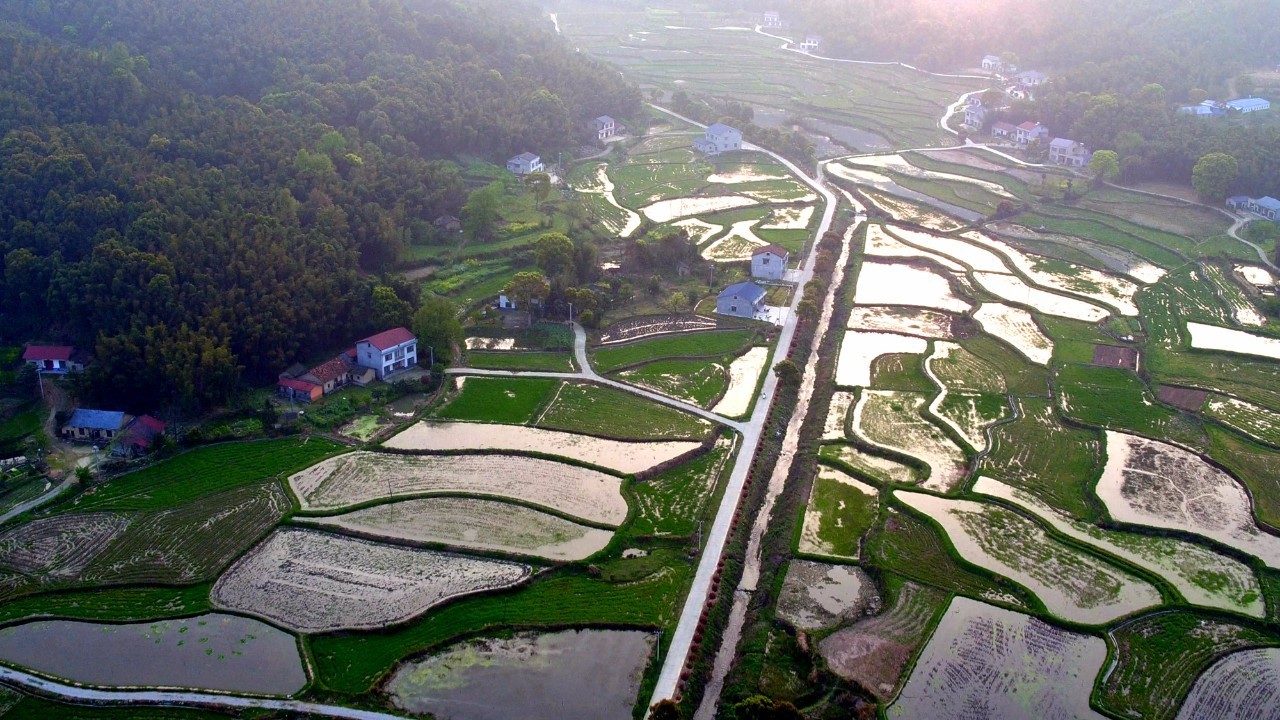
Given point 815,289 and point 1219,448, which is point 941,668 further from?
point 815,289

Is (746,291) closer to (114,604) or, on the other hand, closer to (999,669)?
(999,669)

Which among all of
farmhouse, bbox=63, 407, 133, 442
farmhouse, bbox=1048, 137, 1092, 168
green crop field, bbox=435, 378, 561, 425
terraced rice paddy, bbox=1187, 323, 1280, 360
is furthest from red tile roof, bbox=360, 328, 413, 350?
farmhouse, bbox=1048, 137, 1092, 168

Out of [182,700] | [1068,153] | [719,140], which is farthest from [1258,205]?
[182,700]

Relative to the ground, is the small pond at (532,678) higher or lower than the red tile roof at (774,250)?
lower

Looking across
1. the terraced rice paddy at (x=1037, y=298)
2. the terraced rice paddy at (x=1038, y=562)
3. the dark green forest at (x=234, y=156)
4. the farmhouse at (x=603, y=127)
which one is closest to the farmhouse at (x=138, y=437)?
the dark green forest at (x=234, y=156)

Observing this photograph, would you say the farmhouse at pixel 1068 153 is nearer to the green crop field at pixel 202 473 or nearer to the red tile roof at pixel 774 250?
the red tile roof at pixel 774 250

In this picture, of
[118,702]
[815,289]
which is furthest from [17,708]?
[815,289]
